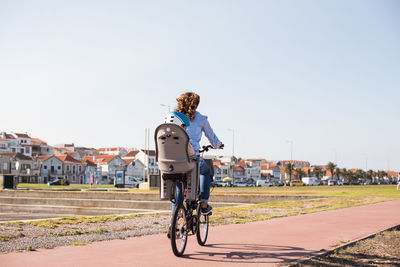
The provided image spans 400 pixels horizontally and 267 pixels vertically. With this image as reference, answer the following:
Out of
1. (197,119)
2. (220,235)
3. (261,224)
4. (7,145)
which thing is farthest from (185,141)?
(7,145)

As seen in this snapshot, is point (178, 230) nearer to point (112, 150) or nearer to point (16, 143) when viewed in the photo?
point (16, 143)

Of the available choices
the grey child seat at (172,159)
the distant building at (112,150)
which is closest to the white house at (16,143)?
the distant building at (112,150)

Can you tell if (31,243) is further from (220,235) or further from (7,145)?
(7,145)

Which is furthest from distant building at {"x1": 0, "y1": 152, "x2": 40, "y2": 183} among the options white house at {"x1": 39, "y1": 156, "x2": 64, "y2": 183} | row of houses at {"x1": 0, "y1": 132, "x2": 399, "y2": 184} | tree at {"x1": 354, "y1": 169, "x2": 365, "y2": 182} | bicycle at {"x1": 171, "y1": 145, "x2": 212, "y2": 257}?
tree at {"x1": 354, "y1": 169, "x2": 365, "y2": 182}

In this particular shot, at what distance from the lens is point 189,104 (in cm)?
555

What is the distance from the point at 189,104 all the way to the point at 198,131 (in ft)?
1.13

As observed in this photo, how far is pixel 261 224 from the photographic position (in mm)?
8859

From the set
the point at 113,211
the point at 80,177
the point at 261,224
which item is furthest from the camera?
the point at 80,177

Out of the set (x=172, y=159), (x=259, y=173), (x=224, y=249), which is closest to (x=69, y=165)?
(x=259, y=173)

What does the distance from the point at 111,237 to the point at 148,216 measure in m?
3.69

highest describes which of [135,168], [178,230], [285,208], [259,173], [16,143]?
[16,143]

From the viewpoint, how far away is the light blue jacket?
18.3ft

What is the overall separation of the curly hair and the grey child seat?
517mm

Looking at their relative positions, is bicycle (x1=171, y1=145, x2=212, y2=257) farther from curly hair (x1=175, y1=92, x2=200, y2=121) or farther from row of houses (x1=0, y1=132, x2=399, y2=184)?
row of houses (x1=0, y1=132, x2=399, y2=184)
